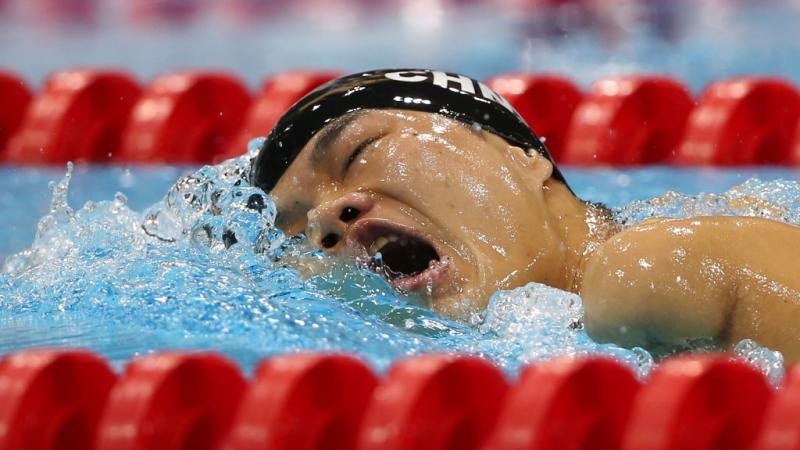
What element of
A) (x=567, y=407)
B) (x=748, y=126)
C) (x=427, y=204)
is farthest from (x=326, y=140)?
(x=748, y=126)

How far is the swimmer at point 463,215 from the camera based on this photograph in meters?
1.78

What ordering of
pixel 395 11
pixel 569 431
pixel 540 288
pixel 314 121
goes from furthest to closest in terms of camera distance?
pixel 395 11
pixel 314 121
pixel 540 288
pixel 569 431

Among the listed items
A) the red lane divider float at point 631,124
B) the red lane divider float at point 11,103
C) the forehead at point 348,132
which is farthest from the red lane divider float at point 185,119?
the forehead at point 348,132

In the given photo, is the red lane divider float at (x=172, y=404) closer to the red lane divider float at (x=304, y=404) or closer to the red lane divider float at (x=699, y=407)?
the red lane divider float at (x=304, y=404)

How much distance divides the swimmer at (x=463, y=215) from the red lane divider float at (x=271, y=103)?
2133 mm

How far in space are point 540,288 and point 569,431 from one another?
0.46 m

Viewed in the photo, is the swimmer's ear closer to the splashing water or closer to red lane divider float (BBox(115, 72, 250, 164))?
the splashing water

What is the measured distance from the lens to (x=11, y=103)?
191 inches

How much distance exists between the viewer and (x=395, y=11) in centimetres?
826

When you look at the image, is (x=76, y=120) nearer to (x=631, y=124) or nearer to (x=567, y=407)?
(x=631, y=124)

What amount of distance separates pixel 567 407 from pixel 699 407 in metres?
0.15

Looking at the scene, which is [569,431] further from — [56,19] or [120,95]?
[56,19]

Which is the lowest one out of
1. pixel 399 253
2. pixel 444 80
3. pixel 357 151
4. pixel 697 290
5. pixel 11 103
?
pixel 697 290

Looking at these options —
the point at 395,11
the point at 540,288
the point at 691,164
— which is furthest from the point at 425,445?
the point at 395,11
